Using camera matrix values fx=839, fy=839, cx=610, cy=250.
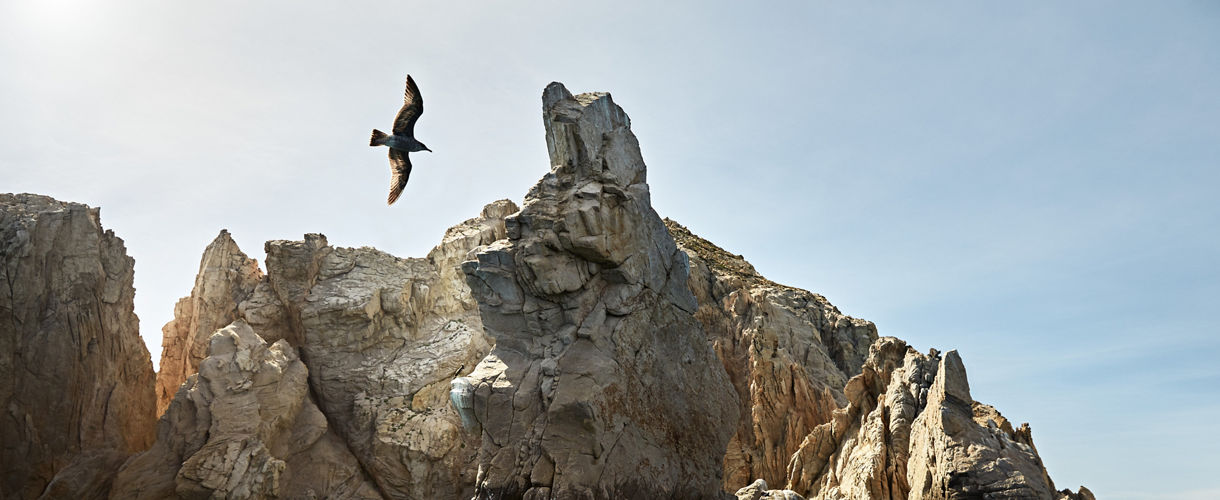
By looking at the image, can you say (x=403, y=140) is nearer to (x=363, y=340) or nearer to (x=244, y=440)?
(x=244, y=440)

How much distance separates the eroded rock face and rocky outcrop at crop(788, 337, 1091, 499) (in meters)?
4.55

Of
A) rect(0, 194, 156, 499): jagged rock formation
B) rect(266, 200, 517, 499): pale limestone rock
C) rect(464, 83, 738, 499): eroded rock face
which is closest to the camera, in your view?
rect(464, 83, 738, 499): eroded rock face

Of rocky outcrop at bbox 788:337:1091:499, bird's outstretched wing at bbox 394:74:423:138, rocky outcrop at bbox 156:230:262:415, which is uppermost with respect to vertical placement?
bird's outstretched wing at bbox 394:74:423:138

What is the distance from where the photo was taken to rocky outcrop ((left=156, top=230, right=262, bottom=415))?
1469 inches

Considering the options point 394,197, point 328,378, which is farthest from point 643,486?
point 328,378

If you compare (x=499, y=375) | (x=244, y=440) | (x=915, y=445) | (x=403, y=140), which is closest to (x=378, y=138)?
(x=403, y=140)

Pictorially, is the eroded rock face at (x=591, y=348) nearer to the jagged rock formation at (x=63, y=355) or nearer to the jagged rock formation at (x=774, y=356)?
the jagged rock formation at (x=774, y=356)

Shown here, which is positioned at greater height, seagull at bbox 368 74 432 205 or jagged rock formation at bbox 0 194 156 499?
seagull at bbox 368 74 432 205

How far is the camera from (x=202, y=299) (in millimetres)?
37625

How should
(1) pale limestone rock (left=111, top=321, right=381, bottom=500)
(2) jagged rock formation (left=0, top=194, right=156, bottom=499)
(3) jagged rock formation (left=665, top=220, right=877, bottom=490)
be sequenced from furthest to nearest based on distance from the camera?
(3) jagged rock formation (left=665, top=220, right=877, bottom=490), (2) jagged rock formation (left=0, top=194, right=156, bottom=499), (1) pale limestone rock (left=111, top=321, right=381, bottom=500)

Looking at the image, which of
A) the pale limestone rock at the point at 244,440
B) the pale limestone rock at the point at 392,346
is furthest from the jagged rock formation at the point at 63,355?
the pale limestone rock at the point at 392,346

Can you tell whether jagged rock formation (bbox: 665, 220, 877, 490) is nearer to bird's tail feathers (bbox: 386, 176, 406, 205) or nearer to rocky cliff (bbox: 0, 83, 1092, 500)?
rocky cliff (bbox: 0, 83, 1092, 500)

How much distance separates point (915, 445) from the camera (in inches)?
797

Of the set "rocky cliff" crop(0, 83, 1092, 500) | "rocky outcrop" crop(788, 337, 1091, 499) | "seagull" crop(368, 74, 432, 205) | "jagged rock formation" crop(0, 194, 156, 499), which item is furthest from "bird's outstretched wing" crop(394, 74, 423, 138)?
"jagged rock formation" crop(0, 194, 156, 499)
